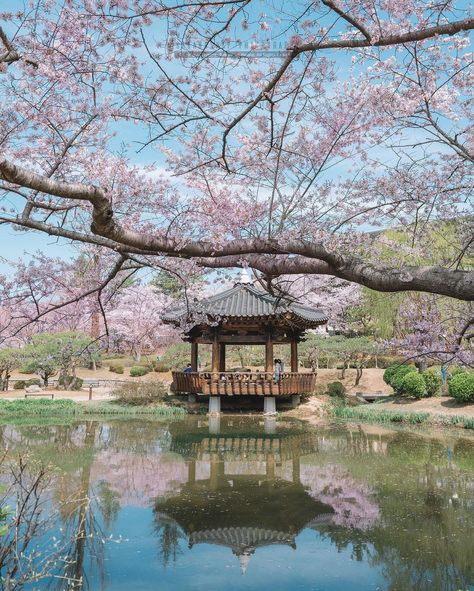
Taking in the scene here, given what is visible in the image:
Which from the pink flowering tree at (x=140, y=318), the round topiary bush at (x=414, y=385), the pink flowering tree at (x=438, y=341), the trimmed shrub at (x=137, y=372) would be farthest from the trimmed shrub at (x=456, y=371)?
the trimmed shrub at (x=137, y=372)

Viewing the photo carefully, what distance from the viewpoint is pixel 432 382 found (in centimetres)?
1526

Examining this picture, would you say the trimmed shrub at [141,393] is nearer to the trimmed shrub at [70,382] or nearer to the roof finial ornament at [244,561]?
the trimmed shrub at [70,382]

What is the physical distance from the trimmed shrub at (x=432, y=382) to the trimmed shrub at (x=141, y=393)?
8.02 m

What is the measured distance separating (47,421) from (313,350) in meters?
11.3

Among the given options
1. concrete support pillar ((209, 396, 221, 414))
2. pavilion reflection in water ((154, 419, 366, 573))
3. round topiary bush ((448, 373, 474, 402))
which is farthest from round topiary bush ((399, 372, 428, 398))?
pavilion reflection in water ((154, 419, 366, 573))

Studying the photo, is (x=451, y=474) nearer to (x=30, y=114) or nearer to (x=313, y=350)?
(x=30, y=114)

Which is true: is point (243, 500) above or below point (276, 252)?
below

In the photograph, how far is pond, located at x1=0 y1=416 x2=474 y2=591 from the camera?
4246 millimetres

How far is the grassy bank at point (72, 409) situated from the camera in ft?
46.9

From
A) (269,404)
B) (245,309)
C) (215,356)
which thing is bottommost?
(269,404)

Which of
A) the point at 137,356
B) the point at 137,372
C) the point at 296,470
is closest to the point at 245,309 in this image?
the point at 296,470

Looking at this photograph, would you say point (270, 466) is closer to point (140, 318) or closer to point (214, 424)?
point (214, 424)

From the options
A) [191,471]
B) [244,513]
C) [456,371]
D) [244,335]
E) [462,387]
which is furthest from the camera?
[244,335]

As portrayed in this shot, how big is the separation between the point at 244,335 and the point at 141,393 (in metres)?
3.83
